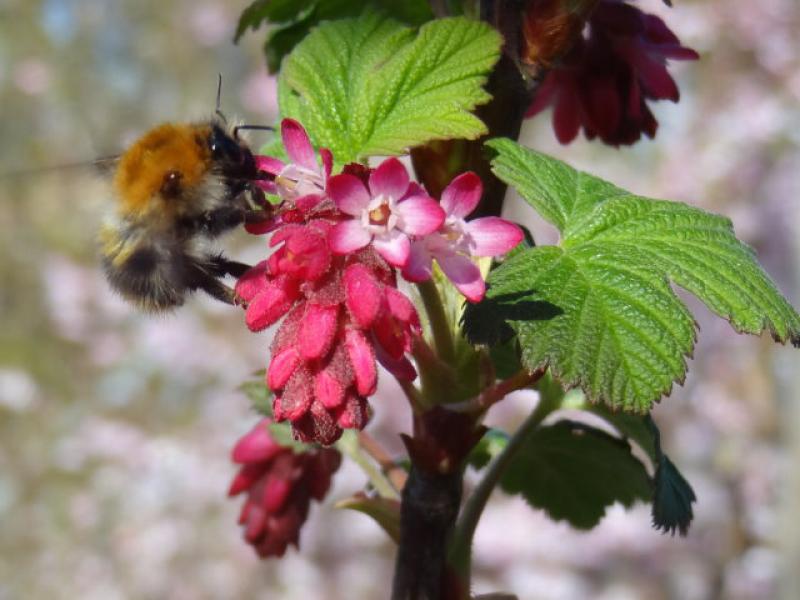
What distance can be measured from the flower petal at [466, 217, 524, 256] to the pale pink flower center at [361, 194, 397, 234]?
0.27ft

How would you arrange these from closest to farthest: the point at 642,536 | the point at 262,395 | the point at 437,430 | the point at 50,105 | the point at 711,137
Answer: the point at 437,430
the point at 262,395
the point at 642,536
the point at 711,137
the point at 50,105

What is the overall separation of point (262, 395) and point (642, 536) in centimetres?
449

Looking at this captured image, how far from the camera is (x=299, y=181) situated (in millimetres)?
882

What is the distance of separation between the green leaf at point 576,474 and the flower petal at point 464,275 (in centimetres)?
50

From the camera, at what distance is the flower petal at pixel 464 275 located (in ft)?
2.56

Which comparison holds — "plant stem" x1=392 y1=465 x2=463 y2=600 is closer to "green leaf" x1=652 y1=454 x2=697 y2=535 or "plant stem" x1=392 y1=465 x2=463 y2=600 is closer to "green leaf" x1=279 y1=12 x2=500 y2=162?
"green leaf" x1=652 y1=454 x2=697 y2=535

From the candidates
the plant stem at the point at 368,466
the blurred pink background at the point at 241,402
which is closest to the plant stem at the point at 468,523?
the plant stem at the point at 368,466

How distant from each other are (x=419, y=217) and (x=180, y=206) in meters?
0.40

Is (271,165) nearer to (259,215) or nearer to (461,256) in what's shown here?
(259,215)

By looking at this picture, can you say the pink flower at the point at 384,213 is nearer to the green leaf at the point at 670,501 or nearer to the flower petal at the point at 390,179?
the flower petal at the point at 390,179

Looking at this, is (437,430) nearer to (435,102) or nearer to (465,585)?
(465,585)

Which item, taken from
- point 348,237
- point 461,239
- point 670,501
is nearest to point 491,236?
point 461,239

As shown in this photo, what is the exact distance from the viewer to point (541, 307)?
0.85 meters

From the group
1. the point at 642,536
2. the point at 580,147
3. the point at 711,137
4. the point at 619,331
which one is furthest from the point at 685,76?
the point at 619,331
